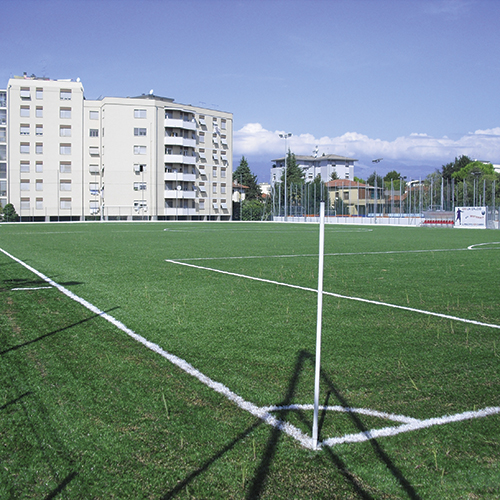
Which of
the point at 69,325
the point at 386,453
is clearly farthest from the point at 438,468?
the point at 69,325

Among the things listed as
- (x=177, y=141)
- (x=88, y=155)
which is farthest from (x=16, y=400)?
(x=177, y=141)

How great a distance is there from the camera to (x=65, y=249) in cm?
1897

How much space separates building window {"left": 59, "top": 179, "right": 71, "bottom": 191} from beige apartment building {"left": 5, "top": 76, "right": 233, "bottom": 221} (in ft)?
0.46

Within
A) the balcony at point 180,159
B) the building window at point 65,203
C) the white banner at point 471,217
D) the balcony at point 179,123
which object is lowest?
the white banner at point 471,217

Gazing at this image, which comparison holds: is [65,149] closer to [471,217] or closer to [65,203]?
[65,203]

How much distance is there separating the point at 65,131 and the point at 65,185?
7812 millimetres

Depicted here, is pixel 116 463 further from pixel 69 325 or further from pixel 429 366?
pixel 69 325

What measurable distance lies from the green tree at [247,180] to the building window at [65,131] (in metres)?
48.3

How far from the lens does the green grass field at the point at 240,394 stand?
2.96m

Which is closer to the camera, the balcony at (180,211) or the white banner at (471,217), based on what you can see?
the white banner at (471,217)

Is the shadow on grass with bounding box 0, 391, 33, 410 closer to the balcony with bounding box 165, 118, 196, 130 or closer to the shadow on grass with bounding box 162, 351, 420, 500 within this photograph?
the shadow on grass with bounding box 162, 351, 420, 500

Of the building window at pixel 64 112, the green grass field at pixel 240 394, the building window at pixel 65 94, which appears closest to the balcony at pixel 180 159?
the building window at pixel 64 112

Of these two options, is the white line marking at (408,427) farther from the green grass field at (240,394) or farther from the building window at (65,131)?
the building window at (65,131)

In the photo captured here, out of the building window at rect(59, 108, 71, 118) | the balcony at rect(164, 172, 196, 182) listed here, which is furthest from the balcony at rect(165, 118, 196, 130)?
the building window at rect(59, 108, 71, 118)
